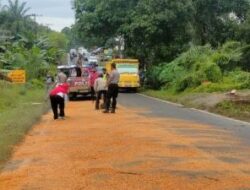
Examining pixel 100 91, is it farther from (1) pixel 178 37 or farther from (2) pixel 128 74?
(1) pixel 178 37

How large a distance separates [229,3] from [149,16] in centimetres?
1033

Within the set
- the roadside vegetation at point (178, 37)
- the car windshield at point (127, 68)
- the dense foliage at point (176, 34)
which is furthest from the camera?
the car windshield at point (127, 68)

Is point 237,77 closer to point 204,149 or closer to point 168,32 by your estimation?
point 168,32

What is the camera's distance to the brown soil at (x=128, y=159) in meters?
9.41

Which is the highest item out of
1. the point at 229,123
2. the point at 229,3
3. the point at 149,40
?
the point at 229,3

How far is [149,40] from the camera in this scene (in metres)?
50.5

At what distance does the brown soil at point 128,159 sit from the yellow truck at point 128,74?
31.9 m

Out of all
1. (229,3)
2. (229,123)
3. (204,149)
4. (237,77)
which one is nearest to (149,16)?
(229,3)

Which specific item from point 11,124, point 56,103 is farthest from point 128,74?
point 11,124

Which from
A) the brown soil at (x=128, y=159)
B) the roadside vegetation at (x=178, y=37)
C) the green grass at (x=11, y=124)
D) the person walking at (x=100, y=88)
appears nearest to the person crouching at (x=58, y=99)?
the green grass at (x=11, y=124)

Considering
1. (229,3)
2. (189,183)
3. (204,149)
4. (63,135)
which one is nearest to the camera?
(189,183)

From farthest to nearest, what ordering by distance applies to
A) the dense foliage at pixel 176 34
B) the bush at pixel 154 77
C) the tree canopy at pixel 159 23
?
the tree canopy at pixel 159 23, the bush at pixel 154 77, the dense foliage at pixel 176 34

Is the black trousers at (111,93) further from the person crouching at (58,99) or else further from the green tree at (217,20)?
the green tree at (217,20)

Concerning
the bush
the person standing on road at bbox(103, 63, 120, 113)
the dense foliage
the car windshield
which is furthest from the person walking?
the car windshield
